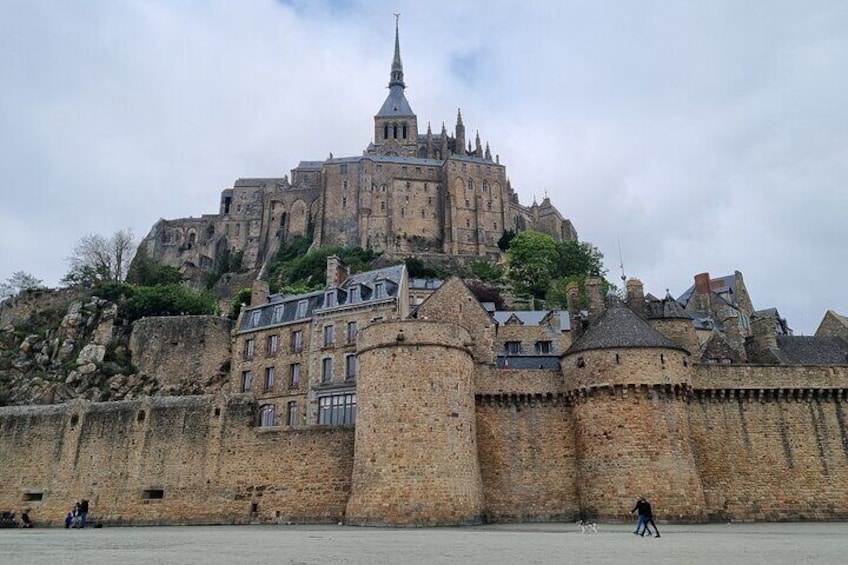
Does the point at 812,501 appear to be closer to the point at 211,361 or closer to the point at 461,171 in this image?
the point at 211,361

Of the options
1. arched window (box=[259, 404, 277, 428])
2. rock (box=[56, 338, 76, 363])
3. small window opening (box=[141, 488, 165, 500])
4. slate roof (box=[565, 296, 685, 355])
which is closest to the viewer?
slate roof (box=[565, 296, 685, 355])

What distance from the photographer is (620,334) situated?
27719 millimetres

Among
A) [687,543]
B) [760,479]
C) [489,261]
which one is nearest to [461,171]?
[489,261]

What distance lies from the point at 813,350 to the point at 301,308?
95.1 ft

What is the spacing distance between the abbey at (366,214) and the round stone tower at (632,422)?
66315 millimetres

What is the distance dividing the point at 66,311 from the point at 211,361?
15325 mm

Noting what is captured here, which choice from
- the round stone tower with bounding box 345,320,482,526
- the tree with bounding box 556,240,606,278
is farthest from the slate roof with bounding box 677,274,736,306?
the round stone tower with bounding box 345,320,482,526

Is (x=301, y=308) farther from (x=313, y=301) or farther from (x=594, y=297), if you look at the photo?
(x=594, y=297)

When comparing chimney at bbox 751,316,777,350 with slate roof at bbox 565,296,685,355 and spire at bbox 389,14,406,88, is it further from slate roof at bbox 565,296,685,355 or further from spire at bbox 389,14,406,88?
spire at bbox 389,14,406,88

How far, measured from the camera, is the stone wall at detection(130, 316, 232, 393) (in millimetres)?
43312

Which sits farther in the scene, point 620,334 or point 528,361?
point 528,361

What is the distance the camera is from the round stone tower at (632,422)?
83.1ft

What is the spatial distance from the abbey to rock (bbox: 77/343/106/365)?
5218cm

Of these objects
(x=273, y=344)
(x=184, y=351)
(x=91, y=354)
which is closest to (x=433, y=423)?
(x=273, y=344)
